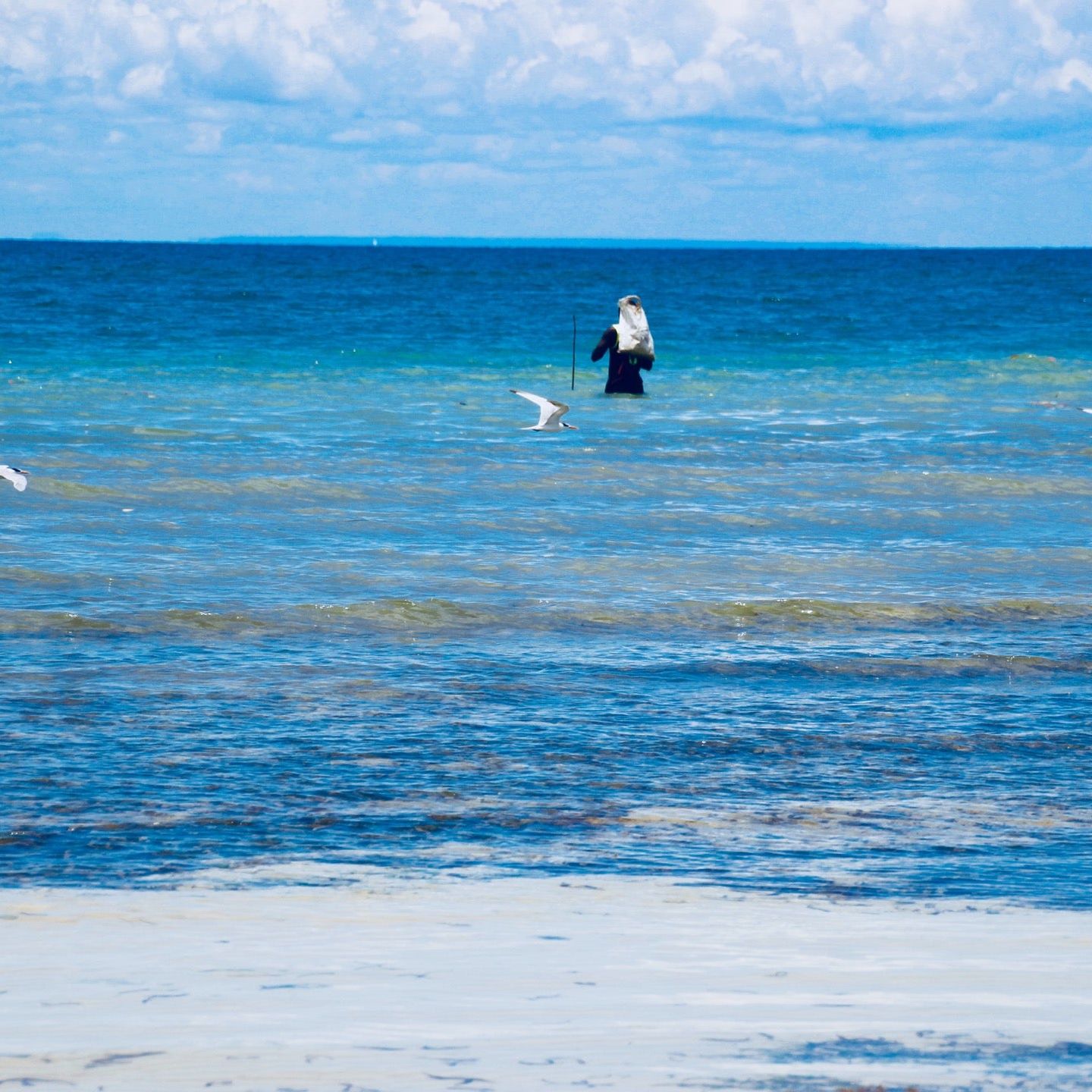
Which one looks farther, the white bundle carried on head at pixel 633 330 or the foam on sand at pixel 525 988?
the white bundle carried on head at pixel 633 330

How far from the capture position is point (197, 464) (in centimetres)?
1711

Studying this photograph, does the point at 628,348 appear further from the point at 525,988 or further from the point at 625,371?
the point at 525,988

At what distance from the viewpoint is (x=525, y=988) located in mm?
4430

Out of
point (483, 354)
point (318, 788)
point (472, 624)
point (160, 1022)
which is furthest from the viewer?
point (483, 354)

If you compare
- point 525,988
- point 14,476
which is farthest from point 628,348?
point 525,988

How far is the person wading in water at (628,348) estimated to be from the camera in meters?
22.8

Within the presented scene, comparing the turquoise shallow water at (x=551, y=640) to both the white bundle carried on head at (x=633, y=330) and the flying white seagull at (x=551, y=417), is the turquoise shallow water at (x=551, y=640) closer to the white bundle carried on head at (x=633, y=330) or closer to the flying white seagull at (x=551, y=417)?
the flying white seagull at (x=551, y=417)

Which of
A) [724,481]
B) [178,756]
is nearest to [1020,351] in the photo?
[724,481]

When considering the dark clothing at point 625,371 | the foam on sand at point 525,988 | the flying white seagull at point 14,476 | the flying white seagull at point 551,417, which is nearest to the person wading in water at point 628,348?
the dark clothing at point 625,371

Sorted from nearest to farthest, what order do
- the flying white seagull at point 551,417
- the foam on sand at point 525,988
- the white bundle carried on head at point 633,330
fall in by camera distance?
the foam on sand at point 525,988 < the flying white seagull at point 551,417 < the white bundle carried on head at point 633,330

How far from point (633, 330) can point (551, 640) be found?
48.6 feet

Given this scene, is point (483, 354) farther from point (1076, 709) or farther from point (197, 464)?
point (1076, 709)

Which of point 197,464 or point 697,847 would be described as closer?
point 697,847

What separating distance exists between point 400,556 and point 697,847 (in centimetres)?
639
